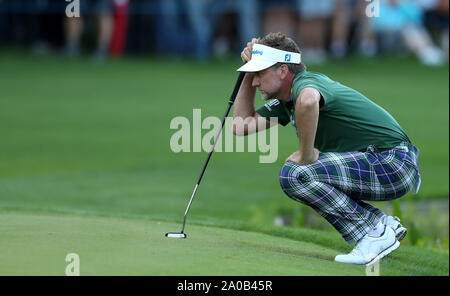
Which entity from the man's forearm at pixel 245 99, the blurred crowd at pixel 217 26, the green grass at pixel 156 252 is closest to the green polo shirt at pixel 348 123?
the man's forearm at pixel 245 99

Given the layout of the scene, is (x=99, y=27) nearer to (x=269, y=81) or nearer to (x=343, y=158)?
(x=269, y=81)

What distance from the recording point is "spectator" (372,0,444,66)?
75.0ft

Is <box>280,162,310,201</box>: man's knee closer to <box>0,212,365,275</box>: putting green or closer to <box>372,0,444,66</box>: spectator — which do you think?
<box>0,212,365,275</box>: putting green

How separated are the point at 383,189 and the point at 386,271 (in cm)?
52

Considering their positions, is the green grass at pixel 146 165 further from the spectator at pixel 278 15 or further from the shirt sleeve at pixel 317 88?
the spectator at pixel 278 15

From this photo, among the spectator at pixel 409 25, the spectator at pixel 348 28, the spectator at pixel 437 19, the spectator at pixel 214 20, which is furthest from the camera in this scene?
the spectator at pixel 437 19

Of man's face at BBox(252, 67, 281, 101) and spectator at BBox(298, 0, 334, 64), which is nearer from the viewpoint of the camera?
man's face at BBox(252, 67, 281, 101)

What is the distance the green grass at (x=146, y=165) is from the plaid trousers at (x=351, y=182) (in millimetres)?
329

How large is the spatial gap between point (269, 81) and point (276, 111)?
1.49 ft

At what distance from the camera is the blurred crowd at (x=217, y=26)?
22.9m

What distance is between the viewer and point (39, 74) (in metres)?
19.4

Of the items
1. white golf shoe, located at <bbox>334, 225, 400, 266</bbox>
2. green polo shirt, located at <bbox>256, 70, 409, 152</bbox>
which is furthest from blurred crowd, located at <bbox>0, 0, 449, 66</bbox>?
white golf shoe, located at <bbox>334, 225, 400, 266</bbox>

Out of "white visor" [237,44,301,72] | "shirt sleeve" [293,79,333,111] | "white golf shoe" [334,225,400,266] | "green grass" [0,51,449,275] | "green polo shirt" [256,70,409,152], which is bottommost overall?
"green grass" [0,51,449,275]

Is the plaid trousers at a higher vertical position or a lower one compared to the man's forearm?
lower
